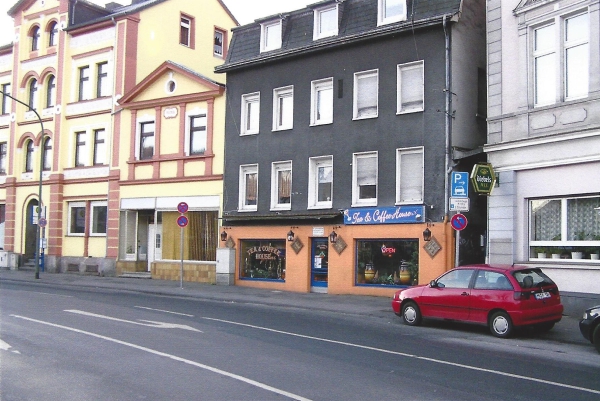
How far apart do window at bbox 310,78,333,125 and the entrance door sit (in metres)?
4.35

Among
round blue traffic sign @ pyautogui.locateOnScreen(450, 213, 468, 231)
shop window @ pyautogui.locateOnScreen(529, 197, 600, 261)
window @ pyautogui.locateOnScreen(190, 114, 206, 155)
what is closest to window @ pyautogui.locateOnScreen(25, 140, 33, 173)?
window @ pyautogui.locateOnScreen(190, 114, 206, 155)

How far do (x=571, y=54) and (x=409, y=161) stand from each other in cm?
609

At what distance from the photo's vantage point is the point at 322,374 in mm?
8797

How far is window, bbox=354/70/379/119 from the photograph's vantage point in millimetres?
22281

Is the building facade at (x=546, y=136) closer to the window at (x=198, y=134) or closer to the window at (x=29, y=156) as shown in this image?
the window at (x=198, y=134)

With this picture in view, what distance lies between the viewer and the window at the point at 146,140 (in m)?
29.5

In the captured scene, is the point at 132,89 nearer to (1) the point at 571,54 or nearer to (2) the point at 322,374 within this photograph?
(1) the point at 571,54

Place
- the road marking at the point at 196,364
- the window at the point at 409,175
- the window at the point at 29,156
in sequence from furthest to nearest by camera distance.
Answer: the window at the point at 29,156
the window at the point at 409,175
the road marking at the point at 196,364

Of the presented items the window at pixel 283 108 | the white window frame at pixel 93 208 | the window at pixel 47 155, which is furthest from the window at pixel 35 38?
the window at pixel 283 108

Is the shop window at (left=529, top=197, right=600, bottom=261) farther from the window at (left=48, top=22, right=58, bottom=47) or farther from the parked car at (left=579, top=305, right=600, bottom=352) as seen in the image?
the window at (left=48, top=22, right=58, bottom=47)

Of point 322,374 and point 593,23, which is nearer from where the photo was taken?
point 322,374

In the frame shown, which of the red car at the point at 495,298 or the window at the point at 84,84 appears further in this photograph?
the window at the point at 84,84

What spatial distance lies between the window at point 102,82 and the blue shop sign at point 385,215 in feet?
50.4

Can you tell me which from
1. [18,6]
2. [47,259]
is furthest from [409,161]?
[18,6]
